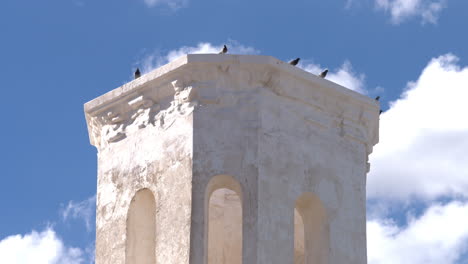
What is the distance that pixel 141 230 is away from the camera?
21250 millimetres

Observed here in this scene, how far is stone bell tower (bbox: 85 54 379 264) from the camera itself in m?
20.5

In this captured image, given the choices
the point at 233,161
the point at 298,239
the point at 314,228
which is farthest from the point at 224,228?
the point at 233,161

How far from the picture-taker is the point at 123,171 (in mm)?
21531

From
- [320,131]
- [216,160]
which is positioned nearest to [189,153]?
[216,160]

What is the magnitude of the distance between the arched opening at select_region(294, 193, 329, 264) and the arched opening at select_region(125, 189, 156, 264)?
6.06 ft

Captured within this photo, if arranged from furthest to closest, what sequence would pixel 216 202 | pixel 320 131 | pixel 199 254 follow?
pixel 216 202 < pixel 320 131 < pixel 199 254

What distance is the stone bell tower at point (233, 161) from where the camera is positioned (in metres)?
20.5

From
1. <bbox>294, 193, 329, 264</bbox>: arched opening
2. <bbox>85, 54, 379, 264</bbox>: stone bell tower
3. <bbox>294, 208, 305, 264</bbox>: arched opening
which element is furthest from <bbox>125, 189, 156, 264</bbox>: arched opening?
<bbox>294, 208, 305, 264</bbox>: arched opening

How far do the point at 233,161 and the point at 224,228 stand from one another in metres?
2.93

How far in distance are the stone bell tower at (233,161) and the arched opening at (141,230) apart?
0.04ft

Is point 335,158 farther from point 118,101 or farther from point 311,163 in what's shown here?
point 118,101

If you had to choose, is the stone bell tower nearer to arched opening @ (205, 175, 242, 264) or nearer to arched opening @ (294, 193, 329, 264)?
arched opening @ (294, 193, 329, 264)

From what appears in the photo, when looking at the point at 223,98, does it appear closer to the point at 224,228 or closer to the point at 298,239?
the point at 298,239

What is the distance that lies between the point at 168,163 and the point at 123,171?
2.73 feet
